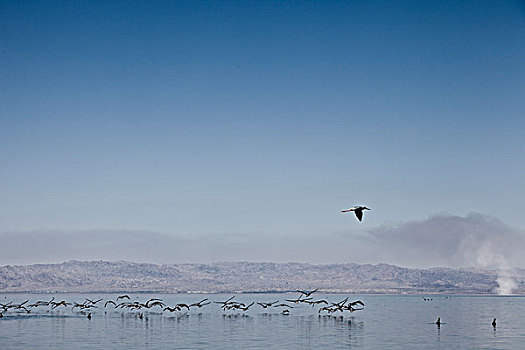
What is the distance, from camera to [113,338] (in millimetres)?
80375

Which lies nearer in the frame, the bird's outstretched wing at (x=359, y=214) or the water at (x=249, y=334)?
the bird's outstretched wing at (x=359, y=214)

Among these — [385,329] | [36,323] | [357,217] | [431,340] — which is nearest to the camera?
[357,217]

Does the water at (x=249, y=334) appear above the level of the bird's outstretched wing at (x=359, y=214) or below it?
below

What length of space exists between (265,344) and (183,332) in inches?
721

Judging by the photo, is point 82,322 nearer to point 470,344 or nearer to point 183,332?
point 183,332

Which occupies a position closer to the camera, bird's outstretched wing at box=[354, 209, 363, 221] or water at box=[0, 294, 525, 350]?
bird's outstretched wing at box=[354, 209, 363, 221]

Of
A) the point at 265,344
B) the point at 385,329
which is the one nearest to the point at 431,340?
the point at 385,329

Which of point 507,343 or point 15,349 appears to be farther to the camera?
point 507,343

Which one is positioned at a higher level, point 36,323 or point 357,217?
point 357,217

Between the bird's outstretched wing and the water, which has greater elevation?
the bird's outstretched wing

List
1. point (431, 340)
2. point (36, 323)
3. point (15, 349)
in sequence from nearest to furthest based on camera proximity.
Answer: point (15, 349), point (431, 340), point (36, 323)

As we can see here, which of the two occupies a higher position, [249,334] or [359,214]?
[359,214]

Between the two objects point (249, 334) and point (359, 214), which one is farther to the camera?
point (249, 334)

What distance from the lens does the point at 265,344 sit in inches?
2872
